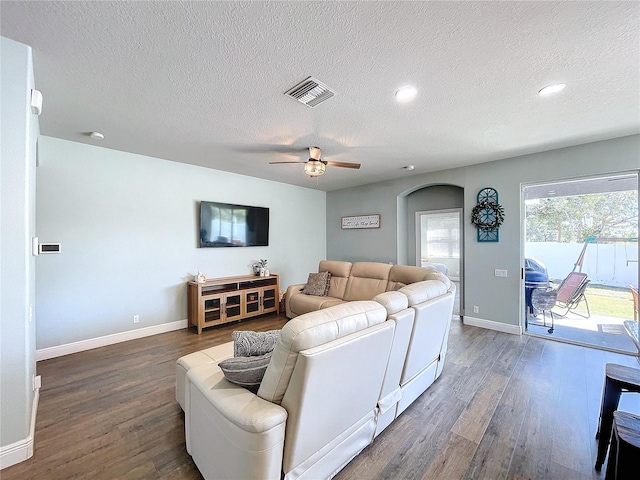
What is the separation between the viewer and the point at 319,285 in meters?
4.73

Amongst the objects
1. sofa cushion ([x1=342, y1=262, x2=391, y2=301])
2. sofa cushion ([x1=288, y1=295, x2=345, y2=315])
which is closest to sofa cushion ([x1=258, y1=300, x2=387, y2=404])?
sofa cushion ([x1=288, y1=295, x2=345, y2=315])

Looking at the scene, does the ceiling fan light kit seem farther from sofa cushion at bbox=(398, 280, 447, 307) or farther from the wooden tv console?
the wooden tv console

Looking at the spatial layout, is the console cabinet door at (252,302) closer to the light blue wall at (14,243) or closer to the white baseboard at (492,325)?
the light blue wall at (14,243)

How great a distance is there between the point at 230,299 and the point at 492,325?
434 centimetres

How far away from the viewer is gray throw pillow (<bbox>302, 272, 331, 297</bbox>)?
4.68 meters

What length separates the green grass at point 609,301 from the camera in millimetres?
3373

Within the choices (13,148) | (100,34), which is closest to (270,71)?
(100,34)

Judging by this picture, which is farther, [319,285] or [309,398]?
[319,285]

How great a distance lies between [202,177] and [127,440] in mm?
3710

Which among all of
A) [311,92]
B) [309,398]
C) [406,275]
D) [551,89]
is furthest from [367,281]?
[309,398]

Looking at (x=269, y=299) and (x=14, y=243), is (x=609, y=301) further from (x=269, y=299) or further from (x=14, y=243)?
(x=14, y=243)

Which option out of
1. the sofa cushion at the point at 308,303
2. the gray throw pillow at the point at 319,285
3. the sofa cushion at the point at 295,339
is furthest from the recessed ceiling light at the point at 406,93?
the gray throw pillow at the point at 319,285

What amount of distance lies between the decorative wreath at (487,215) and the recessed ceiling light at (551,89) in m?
2.24

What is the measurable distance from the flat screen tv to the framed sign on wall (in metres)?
1.98
